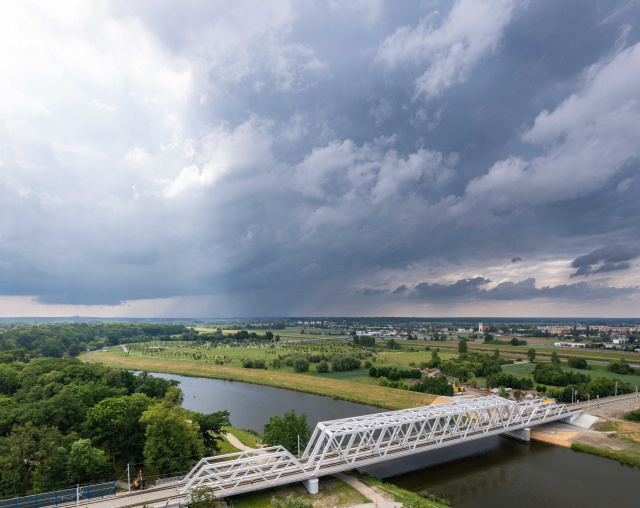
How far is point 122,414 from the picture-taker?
105 ft

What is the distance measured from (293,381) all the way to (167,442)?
165ft

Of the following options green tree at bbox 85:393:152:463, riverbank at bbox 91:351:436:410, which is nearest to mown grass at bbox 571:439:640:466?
riverbank at bbox 91:351:436:410

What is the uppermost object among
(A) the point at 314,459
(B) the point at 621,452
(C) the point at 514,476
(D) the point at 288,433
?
(D) the point at 288,433

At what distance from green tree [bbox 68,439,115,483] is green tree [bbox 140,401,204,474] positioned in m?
2.99

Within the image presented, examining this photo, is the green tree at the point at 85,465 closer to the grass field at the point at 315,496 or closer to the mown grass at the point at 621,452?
the grass field at the point at 315,496

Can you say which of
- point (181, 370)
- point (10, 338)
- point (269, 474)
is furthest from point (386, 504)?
point (10, 338)

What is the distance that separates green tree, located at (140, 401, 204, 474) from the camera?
28.2 metres

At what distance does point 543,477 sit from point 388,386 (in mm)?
36118

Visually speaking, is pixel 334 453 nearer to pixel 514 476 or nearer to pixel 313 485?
pixel 313 485

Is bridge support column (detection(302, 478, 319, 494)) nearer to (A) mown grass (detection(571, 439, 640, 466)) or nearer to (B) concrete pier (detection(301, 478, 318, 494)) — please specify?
(B) concrete pier (detection(301, 478, 318, 494))

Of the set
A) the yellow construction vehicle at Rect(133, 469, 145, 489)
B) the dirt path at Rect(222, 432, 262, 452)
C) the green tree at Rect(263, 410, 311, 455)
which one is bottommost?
the dirt path at Rect(222, 432, 262, 452)

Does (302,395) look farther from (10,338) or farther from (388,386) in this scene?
(10,338)

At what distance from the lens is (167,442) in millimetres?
28844

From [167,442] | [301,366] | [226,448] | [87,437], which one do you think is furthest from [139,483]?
[301,366]
